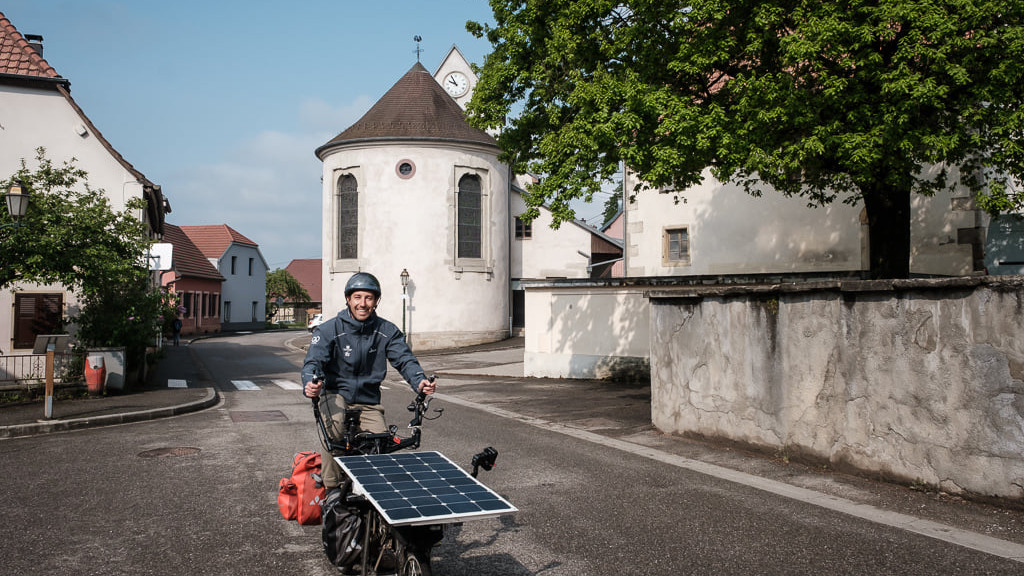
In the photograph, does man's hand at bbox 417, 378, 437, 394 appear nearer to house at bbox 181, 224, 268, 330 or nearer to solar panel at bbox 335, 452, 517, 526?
solar panel at bbox 335, 452, 517, 526

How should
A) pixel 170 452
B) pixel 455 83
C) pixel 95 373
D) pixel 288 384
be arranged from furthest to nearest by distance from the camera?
pixel 455 83, pixel 288 384, pixel 95 373, pixel 170 452

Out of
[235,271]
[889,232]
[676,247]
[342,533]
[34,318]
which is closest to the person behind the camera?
[342,533]

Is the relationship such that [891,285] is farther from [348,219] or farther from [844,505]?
[348,219]

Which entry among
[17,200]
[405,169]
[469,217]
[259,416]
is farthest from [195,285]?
[259,416]

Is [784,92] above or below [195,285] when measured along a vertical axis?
above

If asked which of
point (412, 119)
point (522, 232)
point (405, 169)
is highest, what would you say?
point (412, 119)

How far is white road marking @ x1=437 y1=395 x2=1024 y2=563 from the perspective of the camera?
5562 millimetres

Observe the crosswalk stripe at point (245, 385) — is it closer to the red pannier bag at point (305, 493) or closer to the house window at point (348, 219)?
the red pannier bag at point (305, 493)

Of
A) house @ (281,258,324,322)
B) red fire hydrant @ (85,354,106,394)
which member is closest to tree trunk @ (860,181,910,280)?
red fire hydrant @ (85,354,106,394)

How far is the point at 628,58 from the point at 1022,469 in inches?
360

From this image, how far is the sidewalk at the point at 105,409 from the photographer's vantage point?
38.9 ft

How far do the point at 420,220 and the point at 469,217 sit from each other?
261cm

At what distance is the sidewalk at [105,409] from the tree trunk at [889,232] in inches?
503

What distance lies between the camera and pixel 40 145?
1883 cm
